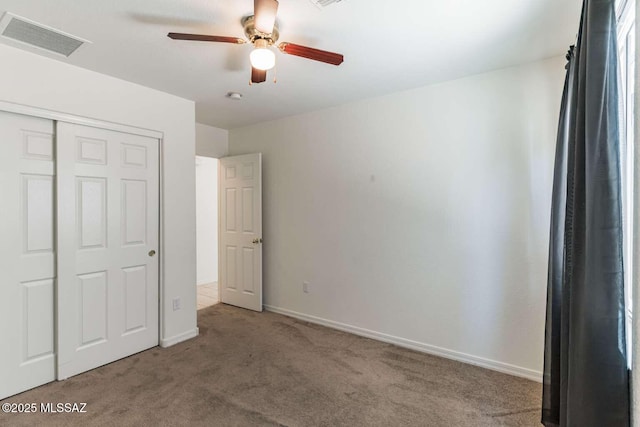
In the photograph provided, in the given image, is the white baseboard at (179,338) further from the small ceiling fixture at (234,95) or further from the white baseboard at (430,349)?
the small ceiling fixture at (234,95)

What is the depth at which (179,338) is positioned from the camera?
3186 millimetres

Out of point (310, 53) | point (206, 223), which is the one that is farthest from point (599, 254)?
point (206, 223)

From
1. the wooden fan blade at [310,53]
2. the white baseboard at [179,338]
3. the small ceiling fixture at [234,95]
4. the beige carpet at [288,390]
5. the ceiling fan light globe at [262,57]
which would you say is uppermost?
the small ceiling fixture at [234,95]

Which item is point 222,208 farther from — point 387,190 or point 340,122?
point 387,190

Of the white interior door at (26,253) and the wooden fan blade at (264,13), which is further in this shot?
the white interior door at (26,253)

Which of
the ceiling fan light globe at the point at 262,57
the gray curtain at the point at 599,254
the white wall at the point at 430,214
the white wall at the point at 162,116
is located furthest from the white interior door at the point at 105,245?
the gray curtain at the point at 599,254

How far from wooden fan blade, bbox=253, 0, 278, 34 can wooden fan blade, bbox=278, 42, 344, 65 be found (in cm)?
15

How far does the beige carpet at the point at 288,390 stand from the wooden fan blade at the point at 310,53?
7.18 ft

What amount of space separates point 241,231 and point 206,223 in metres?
1.86

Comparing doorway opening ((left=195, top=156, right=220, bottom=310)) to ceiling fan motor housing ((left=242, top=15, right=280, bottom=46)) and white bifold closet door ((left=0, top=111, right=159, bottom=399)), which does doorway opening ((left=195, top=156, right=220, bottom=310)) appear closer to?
white bifold closet door ((left=0, top=111, right=159, bottom=399))

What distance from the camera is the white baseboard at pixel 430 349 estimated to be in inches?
98.8

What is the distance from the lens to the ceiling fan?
1.57 metres

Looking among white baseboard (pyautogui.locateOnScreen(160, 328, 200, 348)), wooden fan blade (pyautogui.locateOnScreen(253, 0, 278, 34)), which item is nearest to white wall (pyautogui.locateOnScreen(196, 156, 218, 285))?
white baseboard (pyautogui.locateOnScreen(160, 328, 200, 348))

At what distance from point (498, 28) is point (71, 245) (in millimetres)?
3389
